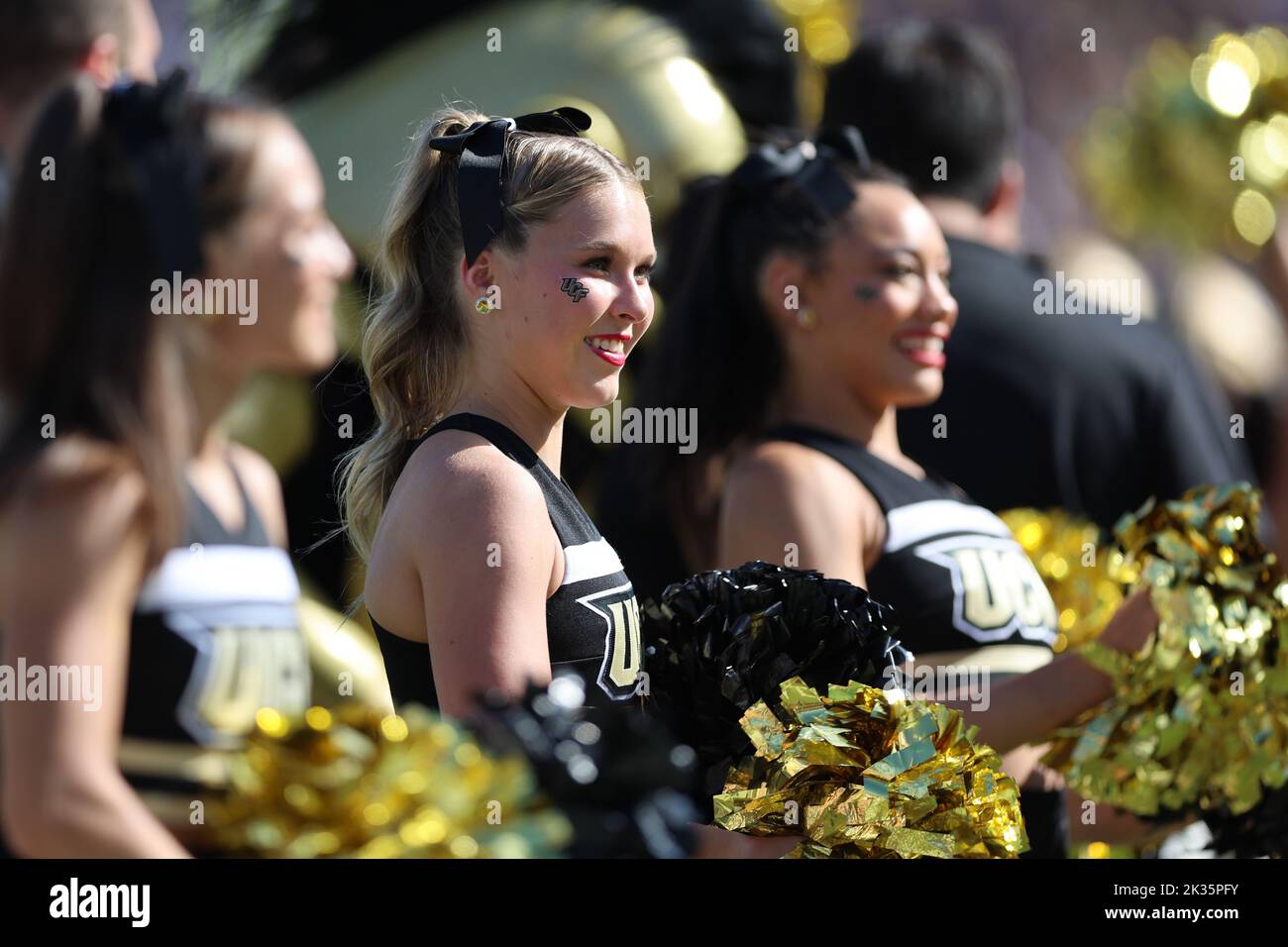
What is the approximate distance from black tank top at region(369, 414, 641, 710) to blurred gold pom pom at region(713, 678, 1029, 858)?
0.13 m

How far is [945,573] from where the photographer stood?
1.88m

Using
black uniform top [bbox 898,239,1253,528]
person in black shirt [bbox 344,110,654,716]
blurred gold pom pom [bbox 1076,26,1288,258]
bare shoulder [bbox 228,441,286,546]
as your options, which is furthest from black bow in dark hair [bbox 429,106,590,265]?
blurred gold pom pom [bbox 1076,26,1288,258]

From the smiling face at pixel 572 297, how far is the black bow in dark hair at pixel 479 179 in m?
0.02

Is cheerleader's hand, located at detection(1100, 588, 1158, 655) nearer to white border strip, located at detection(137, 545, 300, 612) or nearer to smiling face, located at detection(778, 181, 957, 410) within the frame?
smiling face, located at detection(778, 181, 957, 410)

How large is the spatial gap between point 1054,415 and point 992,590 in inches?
32.6

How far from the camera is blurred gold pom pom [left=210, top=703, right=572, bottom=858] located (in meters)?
1.10

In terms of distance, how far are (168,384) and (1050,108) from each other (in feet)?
19.0

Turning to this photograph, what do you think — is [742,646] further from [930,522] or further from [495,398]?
[930,522]

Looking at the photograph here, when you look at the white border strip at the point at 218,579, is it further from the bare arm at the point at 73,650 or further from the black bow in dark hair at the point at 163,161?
the black bow in dark hair at the point at 163,161

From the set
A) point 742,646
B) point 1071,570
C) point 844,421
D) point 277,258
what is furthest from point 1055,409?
point 742,646

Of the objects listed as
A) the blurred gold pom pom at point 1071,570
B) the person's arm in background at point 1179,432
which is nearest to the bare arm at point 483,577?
the blurred gold pom pom at point 1071,570

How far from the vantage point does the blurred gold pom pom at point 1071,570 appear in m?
2.11
